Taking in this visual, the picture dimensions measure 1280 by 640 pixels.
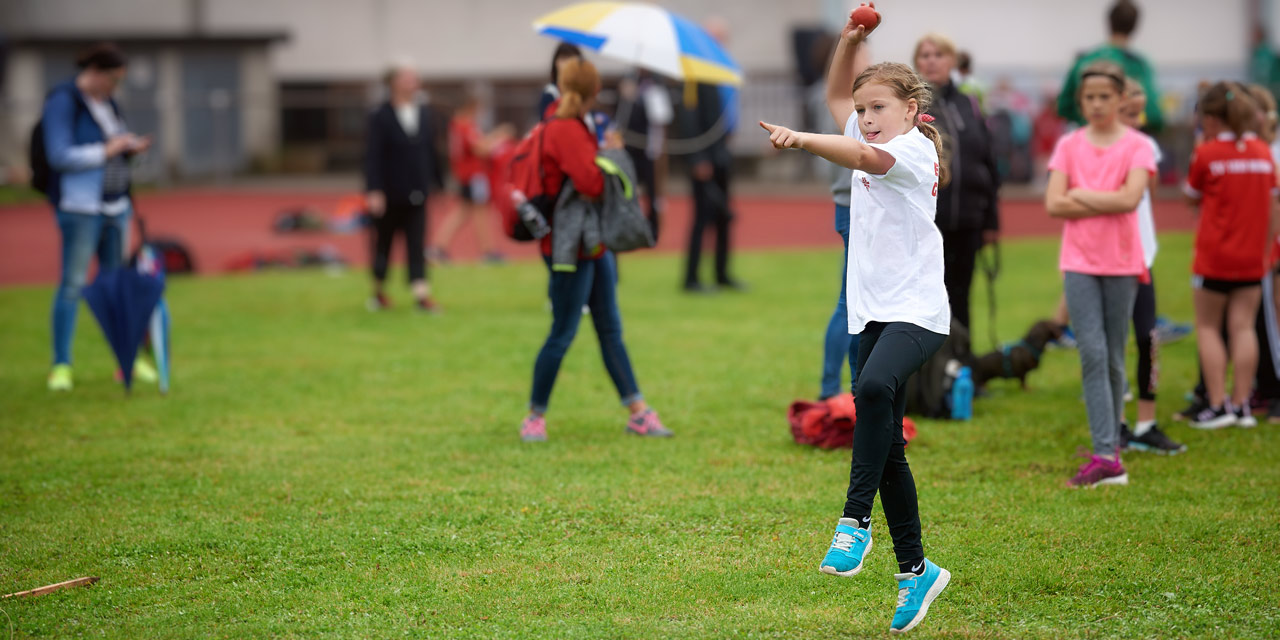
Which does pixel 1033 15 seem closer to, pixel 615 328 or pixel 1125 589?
pixel 615 328

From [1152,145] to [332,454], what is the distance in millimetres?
4425

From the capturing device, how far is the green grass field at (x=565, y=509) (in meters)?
4.43

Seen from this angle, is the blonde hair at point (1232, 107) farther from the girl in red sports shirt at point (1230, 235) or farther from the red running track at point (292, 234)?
the red running track at point (292, 234)

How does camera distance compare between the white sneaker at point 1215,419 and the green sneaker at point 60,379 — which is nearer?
the white sneaker at point 1215,419

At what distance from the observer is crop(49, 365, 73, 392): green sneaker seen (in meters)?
8.65

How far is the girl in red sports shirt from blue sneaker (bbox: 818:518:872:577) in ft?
12.1

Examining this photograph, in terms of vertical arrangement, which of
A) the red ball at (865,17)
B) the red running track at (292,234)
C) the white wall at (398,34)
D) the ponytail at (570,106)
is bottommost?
the red running track at (292,234)

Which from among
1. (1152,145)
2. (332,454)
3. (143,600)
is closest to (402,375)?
(332,454)

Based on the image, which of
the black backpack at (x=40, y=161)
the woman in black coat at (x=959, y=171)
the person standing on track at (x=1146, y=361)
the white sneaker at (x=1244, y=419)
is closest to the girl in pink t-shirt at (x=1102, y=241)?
the person standing on track at (x=1146, y=361)

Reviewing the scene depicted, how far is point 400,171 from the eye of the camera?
11555 mm

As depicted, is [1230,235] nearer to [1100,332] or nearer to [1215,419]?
[1215,419]

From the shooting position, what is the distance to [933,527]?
17.4 ft

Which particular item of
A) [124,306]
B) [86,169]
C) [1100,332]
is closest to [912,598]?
[1100,332]

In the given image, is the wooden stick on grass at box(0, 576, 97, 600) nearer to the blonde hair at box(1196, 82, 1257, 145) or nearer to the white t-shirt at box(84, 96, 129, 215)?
the white t-shirt at box(84, 96, 129, 215)
